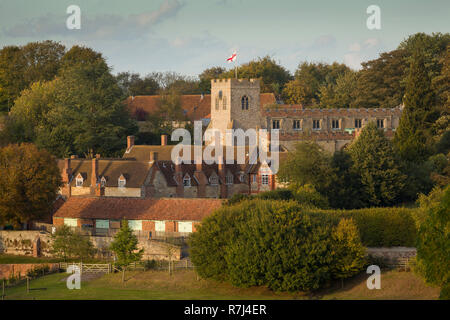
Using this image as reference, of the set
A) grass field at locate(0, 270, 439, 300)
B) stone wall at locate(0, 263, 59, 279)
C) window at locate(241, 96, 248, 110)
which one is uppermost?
window at locate(241, 96, 248, 110)

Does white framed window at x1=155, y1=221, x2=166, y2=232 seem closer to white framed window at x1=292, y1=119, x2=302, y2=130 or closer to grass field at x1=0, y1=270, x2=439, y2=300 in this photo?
grass field at x1=0, y1=270, x2=439, y2=300

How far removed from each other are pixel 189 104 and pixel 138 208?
143 feet

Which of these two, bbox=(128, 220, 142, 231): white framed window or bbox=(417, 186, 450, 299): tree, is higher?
bbox=(417, 186, 450, 299): tree

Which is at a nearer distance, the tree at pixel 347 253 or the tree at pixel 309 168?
the tree at pixel 347 253

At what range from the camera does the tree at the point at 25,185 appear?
61.4m

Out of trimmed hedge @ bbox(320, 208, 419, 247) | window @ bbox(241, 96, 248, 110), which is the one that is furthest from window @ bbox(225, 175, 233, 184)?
trimmed hedge @ bbox(320, 208, 419, 247)

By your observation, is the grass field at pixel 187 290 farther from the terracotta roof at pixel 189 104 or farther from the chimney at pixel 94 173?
the terracotta roof at pixel 189 104

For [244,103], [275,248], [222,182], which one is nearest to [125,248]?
[275,248]

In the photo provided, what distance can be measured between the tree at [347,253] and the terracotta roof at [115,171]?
25.6 m

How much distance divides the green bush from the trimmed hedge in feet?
13.2

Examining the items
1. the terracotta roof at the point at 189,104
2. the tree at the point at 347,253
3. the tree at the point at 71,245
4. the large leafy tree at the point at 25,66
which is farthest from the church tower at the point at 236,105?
the tree at the point at 347,253

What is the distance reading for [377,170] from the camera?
215 feet

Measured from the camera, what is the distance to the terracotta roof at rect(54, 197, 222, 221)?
194ft
